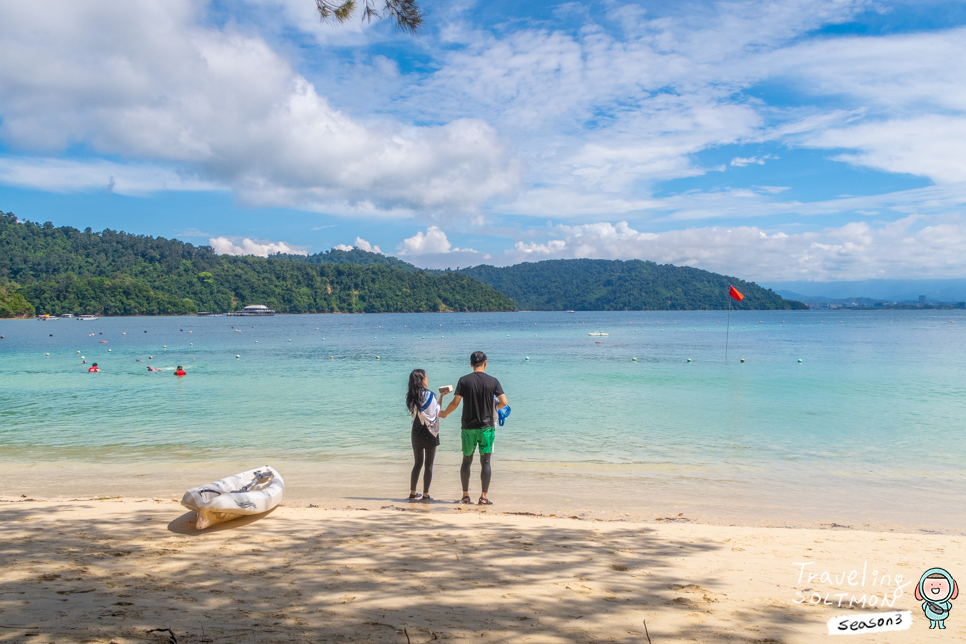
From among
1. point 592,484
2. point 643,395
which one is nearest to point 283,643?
point 592,484

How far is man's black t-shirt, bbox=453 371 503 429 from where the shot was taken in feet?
24.5

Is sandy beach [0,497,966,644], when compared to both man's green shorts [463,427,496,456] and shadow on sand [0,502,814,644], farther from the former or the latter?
man's green shorts [463,427,496,456]

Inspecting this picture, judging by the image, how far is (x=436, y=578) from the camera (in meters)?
4.74

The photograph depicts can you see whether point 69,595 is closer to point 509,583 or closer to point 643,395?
point 509,583

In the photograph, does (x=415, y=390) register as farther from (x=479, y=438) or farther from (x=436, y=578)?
(x=436, y=578)

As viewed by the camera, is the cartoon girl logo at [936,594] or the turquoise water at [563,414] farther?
the turquoise water at [563,414]

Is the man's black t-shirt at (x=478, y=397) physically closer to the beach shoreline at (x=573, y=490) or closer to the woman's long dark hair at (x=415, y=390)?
the woman's long dark hair at (x=415, y=390)

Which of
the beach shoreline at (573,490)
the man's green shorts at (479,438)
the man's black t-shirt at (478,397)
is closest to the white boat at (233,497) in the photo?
the beach shoreline at (573,490)

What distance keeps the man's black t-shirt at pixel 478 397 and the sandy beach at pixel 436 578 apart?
122 centimetres

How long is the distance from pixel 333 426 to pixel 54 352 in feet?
128

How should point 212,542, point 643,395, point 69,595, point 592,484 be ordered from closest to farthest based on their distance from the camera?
point 69,595 < point 212,542 < point 592,484 < point 643,395

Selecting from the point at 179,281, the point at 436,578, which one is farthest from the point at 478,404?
the point at 179,281

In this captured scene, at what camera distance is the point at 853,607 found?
4328 mm

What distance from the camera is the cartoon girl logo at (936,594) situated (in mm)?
4200
